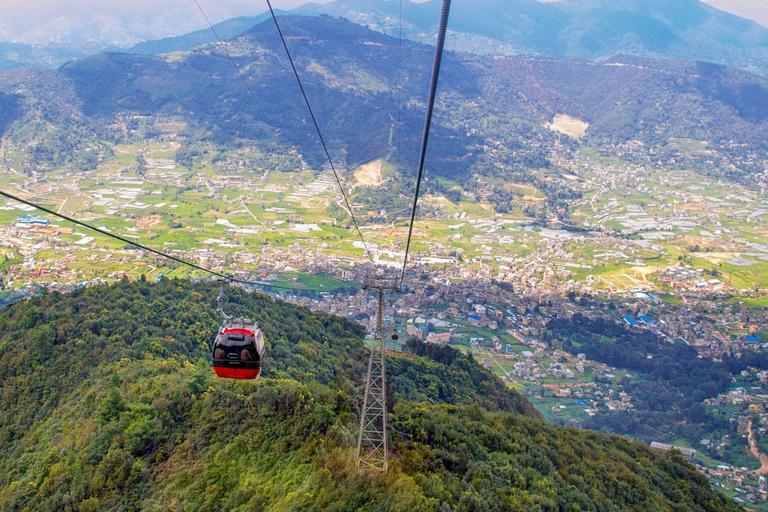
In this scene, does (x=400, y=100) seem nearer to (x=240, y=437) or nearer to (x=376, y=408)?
(x=240, y=437)

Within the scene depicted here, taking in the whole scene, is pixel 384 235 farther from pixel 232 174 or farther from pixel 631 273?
pixel 232 174

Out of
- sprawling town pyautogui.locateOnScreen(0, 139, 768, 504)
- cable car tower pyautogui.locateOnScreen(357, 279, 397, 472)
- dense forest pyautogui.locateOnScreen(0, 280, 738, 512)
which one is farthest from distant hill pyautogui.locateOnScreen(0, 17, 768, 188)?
cable car tower pyautogui.locateOnScreen(357, 279, 397, 472)

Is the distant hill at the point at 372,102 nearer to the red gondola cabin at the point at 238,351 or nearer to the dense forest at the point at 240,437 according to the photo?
the dense forest at the point at 240,437

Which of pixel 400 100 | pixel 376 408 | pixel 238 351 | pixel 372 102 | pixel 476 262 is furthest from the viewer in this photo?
pixel 400 100

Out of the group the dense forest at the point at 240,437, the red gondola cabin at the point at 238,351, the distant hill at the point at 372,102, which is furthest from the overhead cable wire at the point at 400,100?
the red gondola cabin at the point at 238,351

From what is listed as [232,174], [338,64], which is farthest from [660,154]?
[232,174]

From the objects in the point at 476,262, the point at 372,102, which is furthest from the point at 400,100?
the point at 476,262
